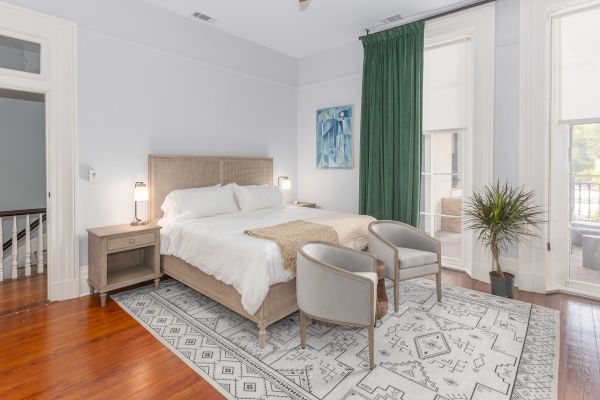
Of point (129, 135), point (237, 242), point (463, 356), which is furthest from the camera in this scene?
point (129, 135)

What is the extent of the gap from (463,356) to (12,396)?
2.87 meters

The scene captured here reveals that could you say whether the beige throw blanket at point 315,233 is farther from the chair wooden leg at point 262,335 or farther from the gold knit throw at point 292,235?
the chair wooden leg at point 262,335

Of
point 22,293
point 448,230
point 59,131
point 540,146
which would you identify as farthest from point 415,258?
point 22,293

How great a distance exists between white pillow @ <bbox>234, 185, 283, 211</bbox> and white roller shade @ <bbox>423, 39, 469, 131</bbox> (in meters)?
2.22

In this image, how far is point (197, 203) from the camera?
3766 mm

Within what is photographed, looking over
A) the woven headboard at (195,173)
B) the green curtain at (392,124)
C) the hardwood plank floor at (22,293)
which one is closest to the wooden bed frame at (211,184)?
the woven headboard at (195,173)

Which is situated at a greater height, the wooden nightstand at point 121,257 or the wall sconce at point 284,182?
the wall sconce at point 284,182

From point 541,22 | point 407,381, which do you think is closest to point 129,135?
point 407,381

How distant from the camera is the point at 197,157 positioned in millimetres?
4301

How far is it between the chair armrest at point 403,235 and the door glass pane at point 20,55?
360cm

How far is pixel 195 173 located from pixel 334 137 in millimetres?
2267

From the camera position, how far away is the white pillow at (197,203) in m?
3.70

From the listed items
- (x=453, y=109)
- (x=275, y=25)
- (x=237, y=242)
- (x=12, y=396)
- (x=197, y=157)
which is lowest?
(x=12, y=396)

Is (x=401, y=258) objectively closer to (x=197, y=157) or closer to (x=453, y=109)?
(x=453, y=109)
